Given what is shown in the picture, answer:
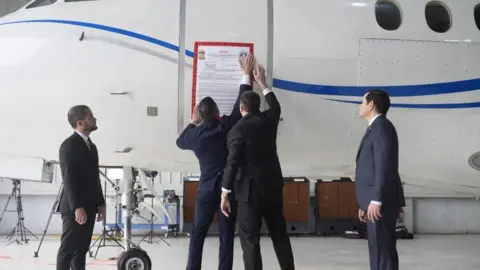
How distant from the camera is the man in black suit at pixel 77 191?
460cm

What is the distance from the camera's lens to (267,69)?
5.36 m

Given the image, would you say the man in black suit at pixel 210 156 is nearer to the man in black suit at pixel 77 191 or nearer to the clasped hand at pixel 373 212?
the man in black suit at pixel 77 191

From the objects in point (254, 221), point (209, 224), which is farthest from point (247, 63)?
point (209, 224)

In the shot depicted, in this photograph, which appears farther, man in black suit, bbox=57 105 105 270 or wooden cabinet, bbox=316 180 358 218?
wooden cabinet, bbox=316 180 358 218

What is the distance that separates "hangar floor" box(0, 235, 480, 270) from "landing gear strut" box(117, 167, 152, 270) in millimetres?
2249

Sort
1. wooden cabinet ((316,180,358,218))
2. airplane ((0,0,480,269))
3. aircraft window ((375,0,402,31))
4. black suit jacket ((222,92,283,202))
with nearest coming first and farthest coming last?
black suit jacket ((222,92,283,202)) < airplane ((0,0,480,269)) < aircraft window ((375,0,402,31)) < wooden cabinet ((316,180,358,218))

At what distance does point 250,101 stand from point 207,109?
496 mm

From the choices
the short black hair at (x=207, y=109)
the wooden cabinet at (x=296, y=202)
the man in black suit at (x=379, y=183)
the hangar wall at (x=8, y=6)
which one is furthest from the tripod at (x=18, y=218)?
the man in black suit at (x=379, y=183)

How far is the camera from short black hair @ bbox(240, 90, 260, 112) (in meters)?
4.83

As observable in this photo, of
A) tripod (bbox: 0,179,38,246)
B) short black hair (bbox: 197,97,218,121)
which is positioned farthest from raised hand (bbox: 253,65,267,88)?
tripod (bbox: 0,179,38,246)

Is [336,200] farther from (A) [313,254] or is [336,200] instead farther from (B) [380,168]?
(B) [380,168]

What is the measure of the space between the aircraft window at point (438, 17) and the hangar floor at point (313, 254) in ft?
13.9

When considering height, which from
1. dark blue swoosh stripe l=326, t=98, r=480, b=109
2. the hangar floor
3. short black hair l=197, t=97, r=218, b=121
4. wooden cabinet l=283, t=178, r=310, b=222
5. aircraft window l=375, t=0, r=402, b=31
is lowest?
the hangar floor

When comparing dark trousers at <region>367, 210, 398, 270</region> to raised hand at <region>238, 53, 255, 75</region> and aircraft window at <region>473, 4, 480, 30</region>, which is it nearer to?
raised hand at <region>238, 53, 255, 75</region>
